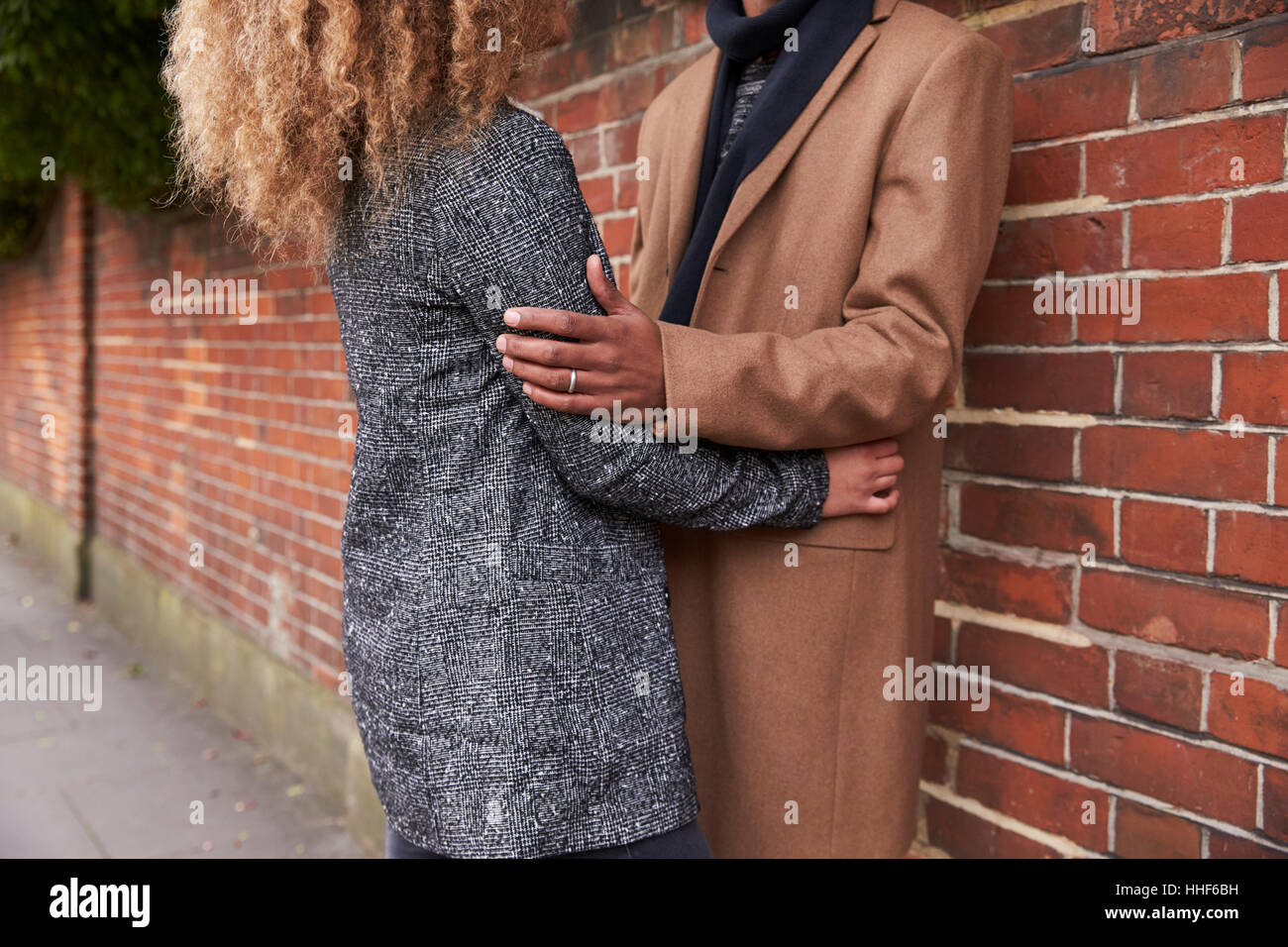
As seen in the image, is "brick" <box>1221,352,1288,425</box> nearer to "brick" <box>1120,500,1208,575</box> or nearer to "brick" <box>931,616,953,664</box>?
"brick" <box>1120,500,1208,575</box>

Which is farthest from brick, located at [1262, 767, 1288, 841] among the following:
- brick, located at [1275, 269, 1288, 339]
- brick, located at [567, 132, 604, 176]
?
brick, located at [567, 132, 604, 176]

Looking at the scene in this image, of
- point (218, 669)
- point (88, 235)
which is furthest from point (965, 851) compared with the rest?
point (88, 235)

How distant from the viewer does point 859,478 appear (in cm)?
155

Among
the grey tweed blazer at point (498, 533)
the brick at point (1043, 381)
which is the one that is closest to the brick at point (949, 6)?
the brick at point (1043, 381)

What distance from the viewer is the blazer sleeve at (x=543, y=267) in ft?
4.13

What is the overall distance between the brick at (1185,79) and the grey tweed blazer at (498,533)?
2.88ft

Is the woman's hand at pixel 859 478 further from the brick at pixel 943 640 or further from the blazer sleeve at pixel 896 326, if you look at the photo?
the brick at pixel 943 640

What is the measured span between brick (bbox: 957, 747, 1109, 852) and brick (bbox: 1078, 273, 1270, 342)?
0.76 m

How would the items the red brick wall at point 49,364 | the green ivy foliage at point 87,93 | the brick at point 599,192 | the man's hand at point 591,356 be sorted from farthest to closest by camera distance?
the red brick wall at point 49,364 → the green ivy foliage at point 87,93 → the brick at point 599,192 → the man's hand at point 591,356

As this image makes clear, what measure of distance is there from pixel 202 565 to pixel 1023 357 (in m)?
4.61

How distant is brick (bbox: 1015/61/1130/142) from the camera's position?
5.33ft

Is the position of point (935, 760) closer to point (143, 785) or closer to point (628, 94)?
point (628, 94)
